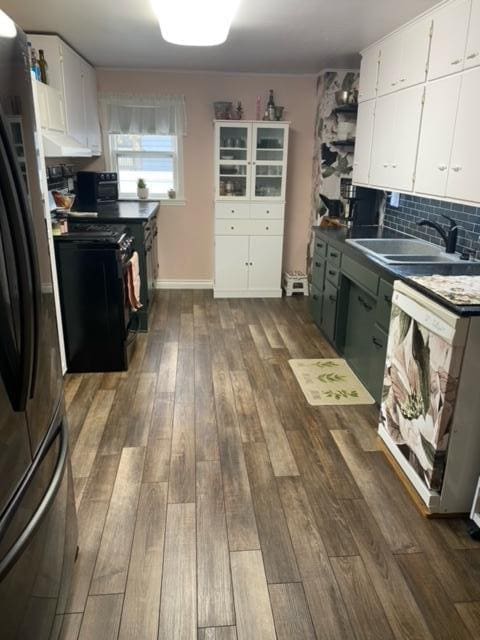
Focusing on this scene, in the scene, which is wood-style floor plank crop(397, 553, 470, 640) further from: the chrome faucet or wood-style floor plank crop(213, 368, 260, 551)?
the chrome faucet

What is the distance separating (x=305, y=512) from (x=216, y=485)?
0.45m

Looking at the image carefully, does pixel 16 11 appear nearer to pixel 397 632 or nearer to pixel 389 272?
pixel 389 272

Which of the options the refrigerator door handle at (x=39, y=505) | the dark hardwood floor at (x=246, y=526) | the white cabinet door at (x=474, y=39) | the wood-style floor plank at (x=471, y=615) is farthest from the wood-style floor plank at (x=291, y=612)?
the white cabinet door at (x=474, y=39)

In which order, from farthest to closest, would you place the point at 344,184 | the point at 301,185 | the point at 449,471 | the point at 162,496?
the point at 301,185
the point at 344,184
the point at 162,496
the point at 449,471

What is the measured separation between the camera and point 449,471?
80.2 inches

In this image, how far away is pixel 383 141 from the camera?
368 cm

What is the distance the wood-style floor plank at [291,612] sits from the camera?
1575mm

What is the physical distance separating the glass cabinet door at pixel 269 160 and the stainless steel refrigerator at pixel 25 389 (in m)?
3.90

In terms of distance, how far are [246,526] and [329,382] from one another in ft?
5.06

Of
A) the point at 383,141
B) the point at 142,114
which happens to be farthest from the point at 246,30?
the point at 142,114

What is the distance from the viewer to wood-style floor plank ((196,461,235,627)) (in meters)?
1.65

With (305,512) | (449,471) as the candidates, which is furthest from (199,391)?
(449,471)

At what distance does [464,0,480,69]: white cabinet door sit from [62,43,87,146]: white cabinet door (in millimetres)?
2896

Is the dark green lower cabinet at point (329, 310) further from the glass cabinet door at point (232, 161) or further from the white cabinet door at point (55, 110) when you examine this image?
the white cabinet door at point (55, 110)
